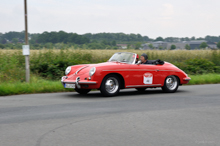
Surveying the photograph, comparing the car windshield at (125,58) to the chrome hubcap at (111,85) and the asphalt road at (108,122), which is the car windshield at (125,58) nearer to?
the chrome hubcap at (111,85)

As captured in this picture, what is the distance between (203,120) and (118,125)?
1.81 meters

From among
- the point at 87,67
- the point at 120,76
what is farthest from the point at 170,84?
the point at 87,67

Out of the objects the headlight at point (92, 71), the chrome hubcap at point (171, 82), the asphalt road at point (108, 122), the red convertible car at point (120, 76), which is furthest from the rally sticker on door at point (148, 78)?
the headlight at point (92, 71)

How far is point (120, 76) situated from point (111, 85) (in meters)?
0.41

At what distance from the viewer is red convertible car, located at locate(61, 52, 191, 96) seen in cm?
964

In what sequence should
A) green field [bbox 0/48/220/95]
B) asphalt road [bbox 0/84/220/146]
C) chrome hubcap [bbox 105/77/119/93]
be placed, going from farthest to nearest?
green field [bbox 0/48/220/95]
chrome hubcap [bbox 105/77/119/93]
asphalt road [bbox 0/84/220/146]

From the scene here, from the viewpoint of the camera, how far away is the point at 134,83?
34.1ft

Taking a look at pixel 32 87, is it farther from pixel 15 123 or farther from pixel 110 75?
pixel 15 123

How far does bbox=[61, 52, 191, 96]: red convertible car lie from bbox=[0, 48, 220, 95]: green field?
6.18 feet

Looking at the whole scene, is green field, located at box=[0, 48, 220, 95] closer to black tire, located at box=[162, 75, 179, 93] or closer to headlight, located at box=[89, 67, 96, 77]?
headlight, located at box=[89, 67, 96, 77]

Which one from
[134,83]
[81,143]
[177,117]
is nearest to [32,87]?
[134,83]

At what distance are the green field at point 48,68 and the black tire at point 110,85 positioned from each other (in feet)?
7.90

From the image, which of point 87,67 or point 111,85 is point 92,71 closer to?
point 87,67

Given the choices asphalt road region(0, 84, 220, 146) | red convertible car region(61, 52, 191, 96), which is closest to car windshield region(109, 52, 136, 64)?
red convertible car region(61, 52, 191, 96)
